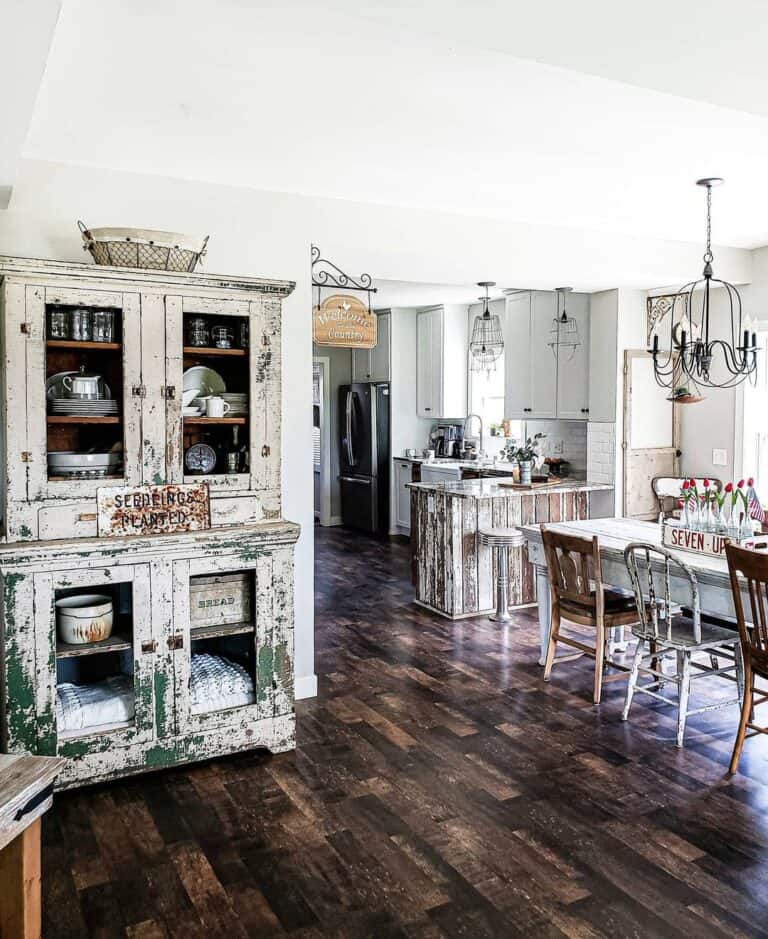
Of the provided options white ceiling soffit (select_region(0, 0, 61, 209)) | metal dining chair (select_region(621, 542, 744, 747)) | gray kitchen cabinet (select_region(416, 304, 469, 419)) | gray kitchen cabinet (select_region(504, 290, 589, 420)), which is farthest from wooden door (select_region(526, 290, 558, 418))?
white ceiling soffit (select_region(0, 0, 61, 209))

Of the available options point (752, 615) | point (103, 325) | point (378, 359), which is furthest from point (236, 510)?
point (378, 359)

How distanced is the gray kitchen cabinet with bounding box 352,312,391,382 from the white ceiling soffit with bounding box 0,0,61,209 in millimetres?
6402

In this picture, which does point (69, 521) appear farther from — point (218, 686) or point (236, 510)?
point (218, 686)

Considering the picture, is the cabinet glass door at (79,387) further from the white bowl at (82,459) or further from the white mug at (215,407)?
the white mug at (215,407)

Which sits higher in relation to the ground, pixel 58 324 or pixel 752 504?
pixel 58 324

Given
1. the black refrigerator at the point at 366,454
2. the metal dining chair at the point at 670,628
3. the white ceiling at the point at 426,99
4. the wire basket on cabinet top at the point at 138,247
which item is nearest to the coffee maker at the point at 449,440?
the black refrigerator at the point at 366,454

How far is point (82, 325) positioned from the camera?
3203mm

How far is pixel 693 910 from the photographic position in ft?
7.82

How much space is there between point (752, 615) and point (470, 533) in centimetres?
256

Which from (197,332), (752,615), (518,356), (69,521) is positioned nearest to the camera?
(69,521)

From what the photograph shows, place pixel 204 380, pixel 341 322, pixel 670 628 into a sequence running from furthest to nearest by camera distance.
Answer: pixel 341 322
pixel 670 628
pixel 204 380

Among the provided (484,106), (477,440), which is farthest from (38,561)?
(477,440)

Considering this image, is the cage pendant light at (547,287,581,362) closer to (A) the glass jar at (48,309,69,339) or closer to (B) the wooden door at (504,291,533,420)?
(B) the wooden door at (504,291,533,420)

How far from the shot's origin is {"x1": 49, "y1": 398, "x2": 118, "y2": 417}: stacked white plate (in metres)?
3.20
